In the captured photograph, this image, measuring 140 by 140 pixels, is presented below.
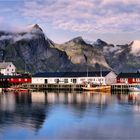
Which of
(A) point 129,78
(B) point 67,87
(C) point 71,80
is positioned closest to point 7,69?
(C) point 71,80

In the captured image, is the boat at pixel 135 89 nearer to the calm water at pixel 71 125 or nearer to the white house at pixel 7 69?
the calm water at pixel 71 125

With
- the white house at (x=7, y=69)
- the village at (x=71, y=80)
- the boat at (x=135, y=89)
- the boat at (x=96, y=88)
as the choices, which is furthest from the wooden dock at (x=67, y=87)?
the white house at (x=7, y=69)

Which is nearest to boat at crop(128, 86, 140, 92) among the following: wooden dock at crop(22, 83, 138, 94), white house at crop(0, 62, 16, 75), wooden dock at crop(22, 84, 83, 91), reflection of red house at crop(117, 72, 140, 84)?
wooden dock at crop(22, 83, 138, 94)

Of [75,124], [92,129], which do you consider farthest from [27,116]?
[92,129]

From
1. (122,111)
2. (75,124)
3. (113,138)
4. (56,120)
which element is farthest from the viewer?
(122,111)

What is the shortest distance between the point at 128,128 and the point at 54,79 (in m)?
102

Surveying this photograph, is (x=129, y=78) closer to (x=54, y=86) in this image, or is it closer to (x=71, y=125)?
(x=54, y=86)

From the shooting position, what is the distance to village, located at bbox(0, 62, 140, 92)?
459 ft

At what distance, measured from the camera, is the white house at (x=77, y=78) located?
464 ft

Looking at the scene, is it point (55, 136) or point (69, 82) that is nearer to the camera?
point (55, 136)

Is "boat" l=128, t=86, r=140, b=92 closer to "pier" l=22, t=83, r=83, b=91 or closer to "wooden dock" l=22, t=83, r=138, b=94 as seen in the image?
"wooden dock" l=22, t=83, r=138, b=94

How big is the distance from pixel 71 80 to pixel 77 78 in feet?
7.75

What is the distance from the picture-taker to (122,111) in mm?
66625

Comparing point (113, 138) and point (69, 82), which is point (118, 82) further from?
point (113, 138)
